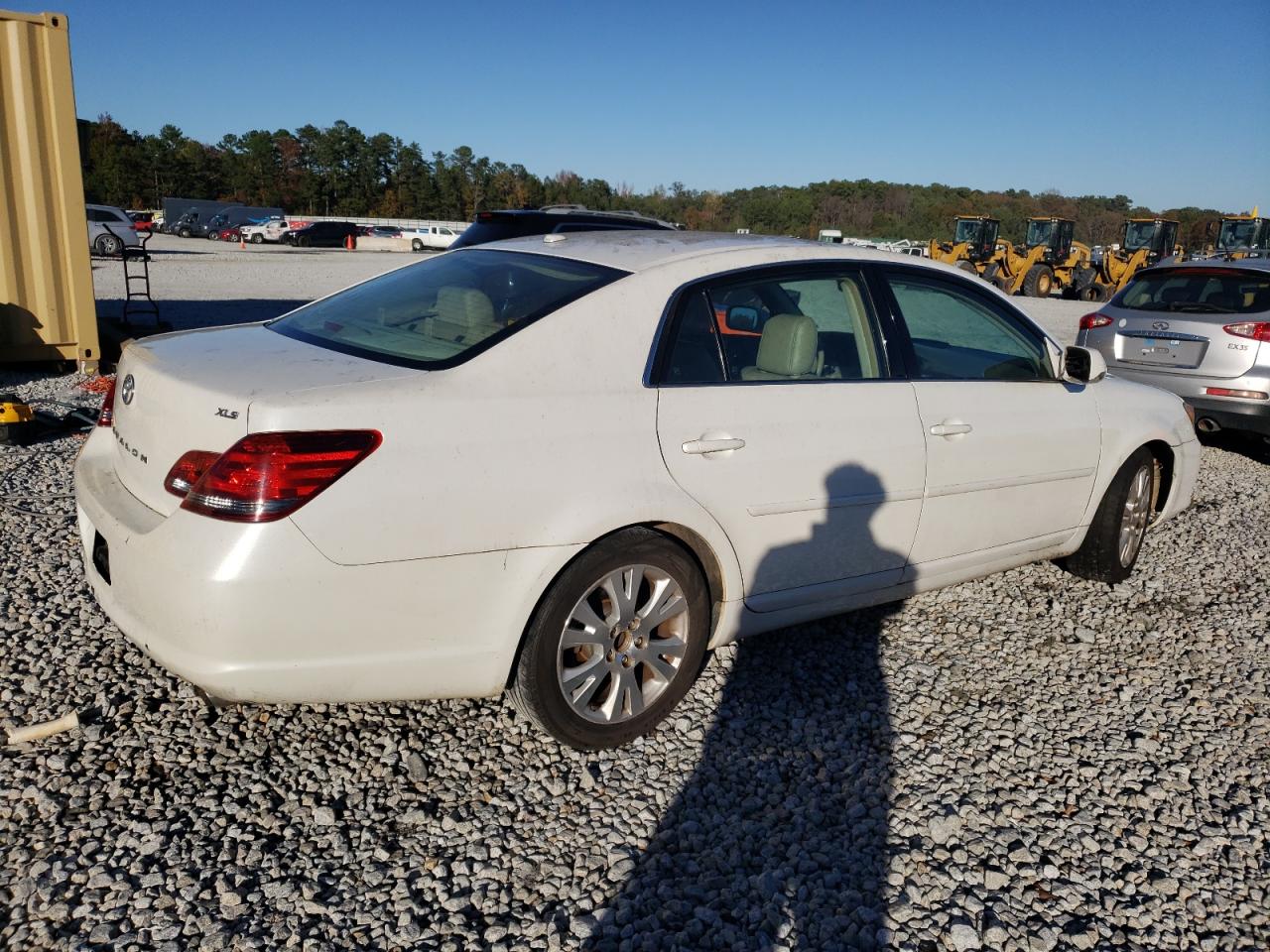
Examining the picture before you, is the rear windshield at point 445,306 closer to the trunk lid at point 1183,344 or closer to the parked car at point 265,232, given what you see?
the trunk lid at point 1183,344

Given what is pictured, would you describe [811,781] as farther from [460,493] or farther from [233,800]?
[233,800]

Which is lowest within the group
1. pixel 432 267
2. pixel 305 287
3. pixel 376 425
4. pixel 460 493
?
pixel 305 287

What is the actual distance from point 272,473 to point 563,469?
2.62 feet

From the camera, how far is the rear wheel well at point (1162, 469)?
16.5ft

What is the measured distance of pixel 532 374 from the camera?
2883 mm

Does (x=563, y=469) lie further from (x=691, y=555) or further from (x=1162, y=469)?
(x=1162, y=469)

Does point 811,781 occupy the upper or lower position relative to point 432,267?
lower

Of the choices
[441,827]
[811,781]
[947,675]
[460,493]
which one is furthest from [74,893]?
[947,675]

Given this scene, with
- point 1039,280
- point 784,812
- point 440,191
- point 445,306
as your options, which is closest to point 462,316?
point 445,306

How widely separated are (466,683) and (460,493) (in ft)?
Result: 1.94

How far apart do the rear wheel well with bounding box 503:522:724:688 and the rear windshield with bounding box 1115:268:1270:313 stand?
630cm

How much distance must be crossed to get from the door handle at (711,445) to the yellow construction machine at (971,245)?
84.8 feet

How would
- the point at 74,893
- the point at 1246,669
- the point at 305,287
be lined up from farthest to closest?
1. the point at 305,287
2. the point at 1246,669
3. the point at 74,893

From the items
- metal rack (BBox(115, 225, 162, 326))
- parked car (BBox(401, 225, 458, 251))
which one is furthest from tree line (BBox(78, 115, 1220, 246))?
metal rack (BBox(115, 225, 162, 326))
